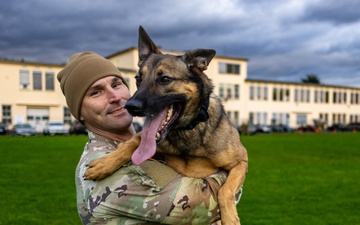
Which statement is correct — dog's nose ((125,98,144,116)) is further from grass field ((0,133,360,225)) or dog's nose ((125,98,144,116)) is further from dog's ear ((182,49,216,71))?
grass field ((0,133,360,225))

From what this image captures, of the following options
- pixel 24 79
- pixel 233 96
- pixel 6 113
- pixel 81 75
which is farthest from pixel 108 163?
pixel 233 96

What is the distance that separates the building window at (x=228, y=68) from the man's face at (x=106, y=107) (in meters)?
73.5

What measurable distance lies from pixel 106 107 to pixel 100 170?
0.74 m

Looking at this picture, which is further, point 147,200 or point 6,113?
point 6,113

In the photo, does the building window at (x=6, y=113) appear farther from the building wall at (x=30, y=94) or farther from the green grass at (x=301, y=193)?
the green grass at (x=301, y=193)

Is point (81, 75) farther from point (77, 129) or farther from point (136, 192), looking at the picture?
point (77, 129)

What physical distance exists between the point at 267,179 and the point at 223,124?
41.5ft

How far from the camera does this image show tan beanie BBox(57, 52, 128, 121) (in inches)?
143

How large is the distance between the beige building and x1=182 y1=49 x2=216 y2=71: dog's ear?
44.1m

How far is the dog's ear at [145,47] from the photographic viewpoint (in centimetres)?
357

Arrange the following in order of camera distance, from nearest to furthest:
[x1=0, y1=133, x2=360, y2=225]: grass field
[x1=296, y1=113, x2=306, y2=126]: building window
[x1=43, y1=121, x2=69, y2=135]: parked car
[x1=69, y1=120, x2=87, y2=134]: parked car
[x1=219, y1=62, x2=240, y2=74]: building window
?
[x1=0, y1=133, x2=360, y2=225]: grass field → [x1=43, y1=121, x2=69, y2=135]: parked car → [x1=69, y1=120, x2=87, y2=134]: parked car → [x1=219, y1=62, x2=240, y2=74]: building window → [x1=296, y1=113, x2=306, y2=126]: building window

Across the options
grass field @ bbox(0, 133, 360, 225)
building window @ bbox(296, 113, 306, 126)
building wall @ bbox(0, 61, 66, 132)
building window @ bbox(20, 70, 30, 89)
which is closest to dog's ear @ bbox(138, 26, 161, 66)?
grass field @ bbox(0, 133, 360, 225)

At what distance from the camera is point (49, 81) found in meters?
61.4

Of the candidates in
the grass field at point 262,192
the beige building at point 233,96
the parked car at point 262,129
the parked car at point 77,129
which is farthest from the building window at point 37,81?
the grass field at point 262,192
